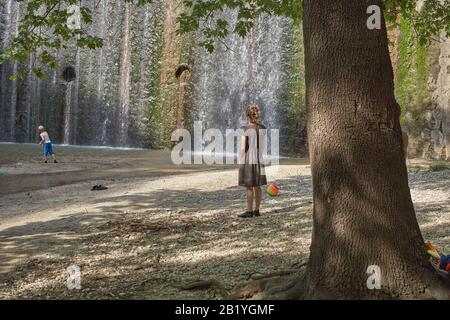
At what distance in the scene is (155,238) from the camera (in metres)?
6.11

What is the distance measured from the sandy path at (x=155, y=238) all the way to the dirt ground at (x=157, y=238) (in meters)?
0.01

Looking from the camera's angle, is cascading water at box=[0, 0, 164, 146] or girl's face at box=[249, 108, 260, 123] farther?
cascading water at box=[0, 0, 164, 146]

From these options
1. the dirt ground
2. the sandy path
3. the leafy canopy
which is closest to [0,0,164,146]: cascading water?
the dirt ground

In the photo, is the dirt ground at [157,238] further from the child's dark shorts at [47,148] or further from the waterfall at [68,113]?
the waterfall at [68,113]

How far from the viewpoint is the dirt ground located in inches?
177

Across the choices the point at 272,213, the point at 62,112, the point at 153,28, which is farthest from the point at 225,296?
the point at 62,112

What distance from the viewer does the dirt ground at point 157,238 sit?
14.7 feet

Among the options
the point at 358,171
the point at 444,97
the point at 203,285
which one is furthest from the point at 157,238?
the point at 444,97

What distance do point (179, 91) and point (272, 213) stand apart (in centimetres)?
Answer: 1840

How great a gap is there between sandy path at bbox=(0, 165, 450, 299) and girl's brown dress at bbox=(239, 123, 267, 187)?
0.60 m

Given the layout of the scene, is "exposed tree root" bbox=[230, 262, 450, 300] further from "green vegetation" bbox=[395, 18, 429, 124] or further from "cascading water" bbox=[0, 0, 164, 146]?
"cascading water" bbox=[0, 0, 164, 146]

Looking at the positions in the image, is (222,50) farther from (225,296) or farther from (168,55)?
(225,296)

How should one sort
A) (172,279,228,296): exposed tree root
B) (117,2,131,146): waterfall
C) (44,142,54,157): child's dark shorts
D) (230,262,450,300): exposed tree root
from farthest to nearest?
(117,2,131,146): waterfall
(44,142,54,157): child's dark shorts
(172,279,228,296): exposed tree root
(230,262,450,300): exposed tree root

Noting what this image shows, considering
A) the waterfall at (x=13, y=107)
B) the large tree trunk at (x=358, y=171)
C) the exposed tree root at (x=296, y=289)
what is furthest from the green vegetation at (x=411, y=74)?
the waterfall at (x=13, y=107)
